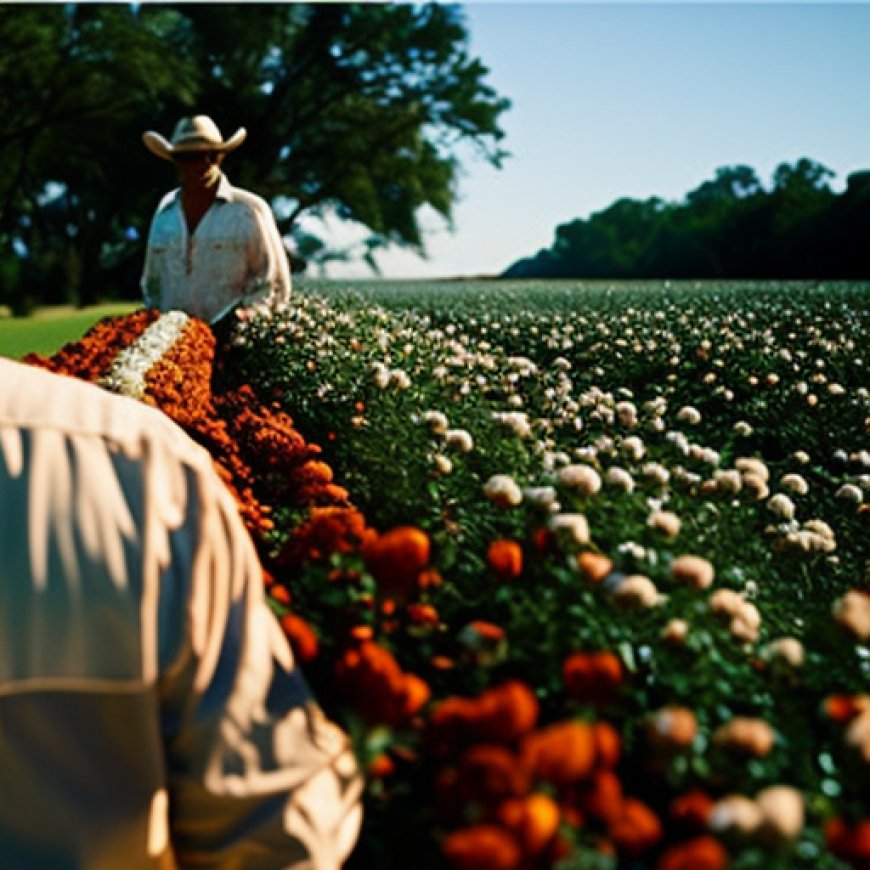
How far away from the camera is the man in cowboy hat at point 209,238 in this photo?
8.46m

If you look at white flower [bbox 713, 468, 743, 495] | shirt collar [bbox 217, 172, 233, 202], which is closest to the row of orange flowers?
white flower [bbox 713, 468, 743, 495]

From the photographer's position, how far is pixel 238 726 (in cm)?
124

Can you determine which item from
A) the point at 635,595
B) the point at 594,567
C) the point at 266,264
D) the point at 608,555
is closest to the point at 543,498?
Answer: the point at 608,555

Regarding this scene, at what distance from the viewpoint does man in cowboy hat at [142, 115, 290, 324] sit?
8.46 m

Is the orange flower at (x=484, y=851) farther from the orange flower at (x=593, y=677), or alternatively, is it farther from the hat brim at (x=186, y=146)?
the hat brim at (x=186, y=146)

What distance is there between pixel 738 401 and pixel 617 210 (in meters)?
61.0

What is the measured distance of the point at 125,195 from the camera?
3859 centimetres

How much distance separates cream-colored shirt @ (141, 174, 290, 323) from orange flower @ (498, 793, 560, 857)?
7.65 meters

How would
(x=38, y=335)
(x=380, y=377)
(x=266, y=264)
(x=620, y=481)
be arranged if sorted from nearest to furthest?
(x=620, y=481) < (x=380, y=377) < (x=266, y=264) < (x=38, y=335)

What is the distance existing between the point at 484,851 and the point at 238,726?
371 mm

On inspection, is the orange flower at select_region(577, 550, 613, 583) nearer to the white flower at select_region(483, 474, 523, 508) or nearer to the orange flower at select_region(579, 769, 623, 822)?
the white flower at select_region(483, 474, 523, 508)

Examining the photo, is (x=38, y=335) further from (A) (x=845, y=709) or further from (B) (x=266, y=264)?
(A) (x=845, y=709)

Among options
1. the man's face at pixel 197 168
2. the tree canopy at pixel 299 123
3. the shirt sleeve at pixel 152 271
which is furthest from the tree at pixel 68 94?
the man's face at pixel 197 168

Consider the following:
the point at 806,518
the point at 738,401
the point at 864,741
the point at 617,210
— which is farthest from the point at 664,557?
the point at 617,210
